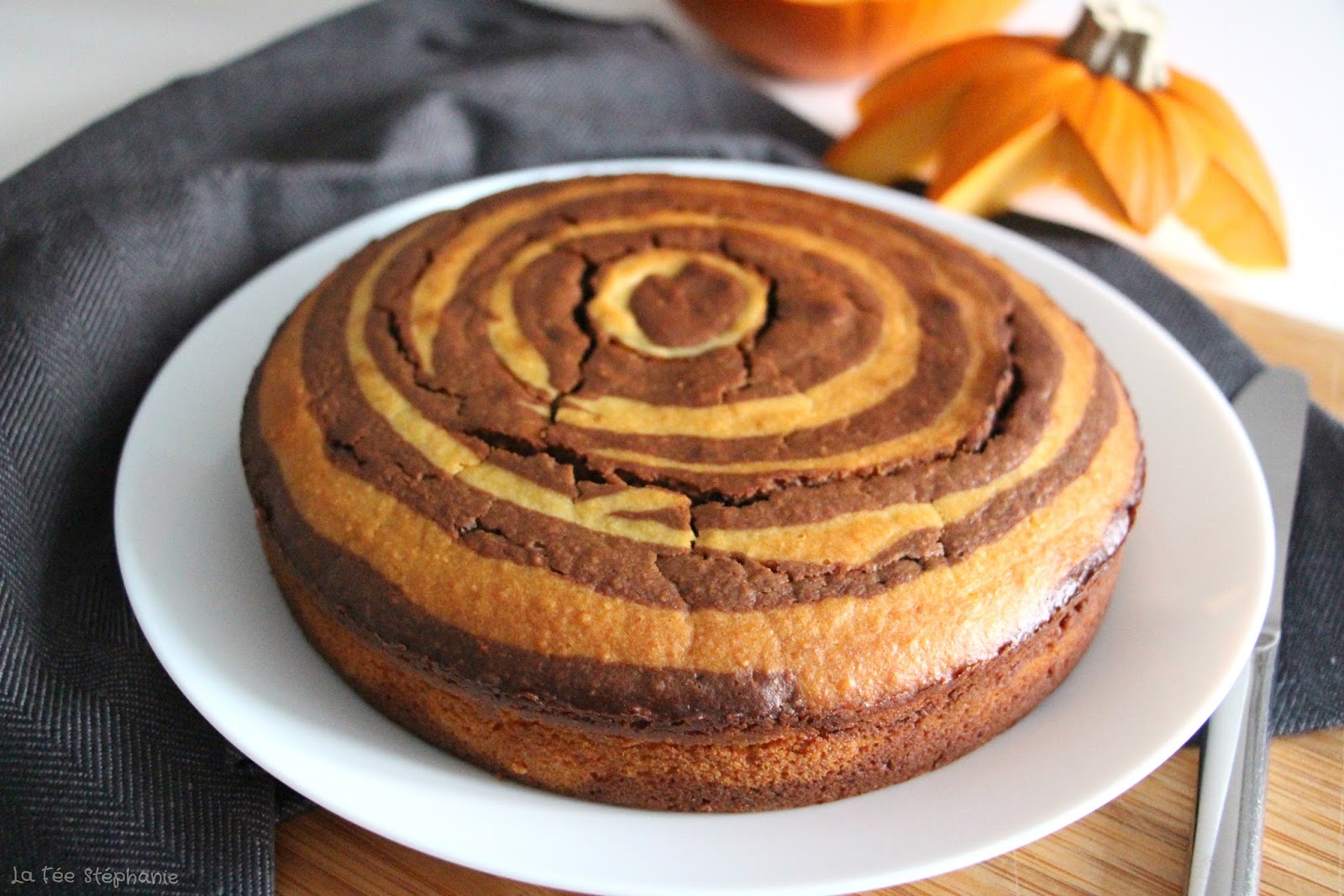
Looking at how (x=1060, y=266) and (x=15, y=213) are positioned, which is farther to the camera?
(x=1060, y=266)

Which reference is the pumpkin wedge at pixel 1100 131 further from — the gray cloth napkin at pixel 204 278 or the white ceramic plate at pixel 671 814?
the white ceramic plate at pixel 671 814

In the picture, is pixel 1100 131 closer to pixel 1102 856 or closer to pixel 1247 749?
pixel 1247 749

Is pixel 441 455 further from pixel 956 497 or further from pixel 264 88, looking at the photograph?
pixel 264 88

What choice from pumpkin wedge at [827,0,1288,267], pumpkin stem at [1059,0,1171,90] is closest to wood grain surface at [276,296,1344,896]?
pumpkin wedge at [827,0,1288,267]

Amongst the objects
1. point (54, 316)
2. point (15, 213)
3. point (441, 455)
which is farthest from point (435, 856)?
point (15, 213)

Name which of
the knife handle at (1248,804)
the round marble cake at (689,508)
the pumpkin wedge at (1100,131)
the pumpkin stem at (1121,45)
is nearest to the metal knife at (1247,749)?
the knife handle at (1248,804)

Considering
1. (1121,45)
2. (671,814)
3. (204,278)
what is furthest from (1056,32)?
(671,814)
